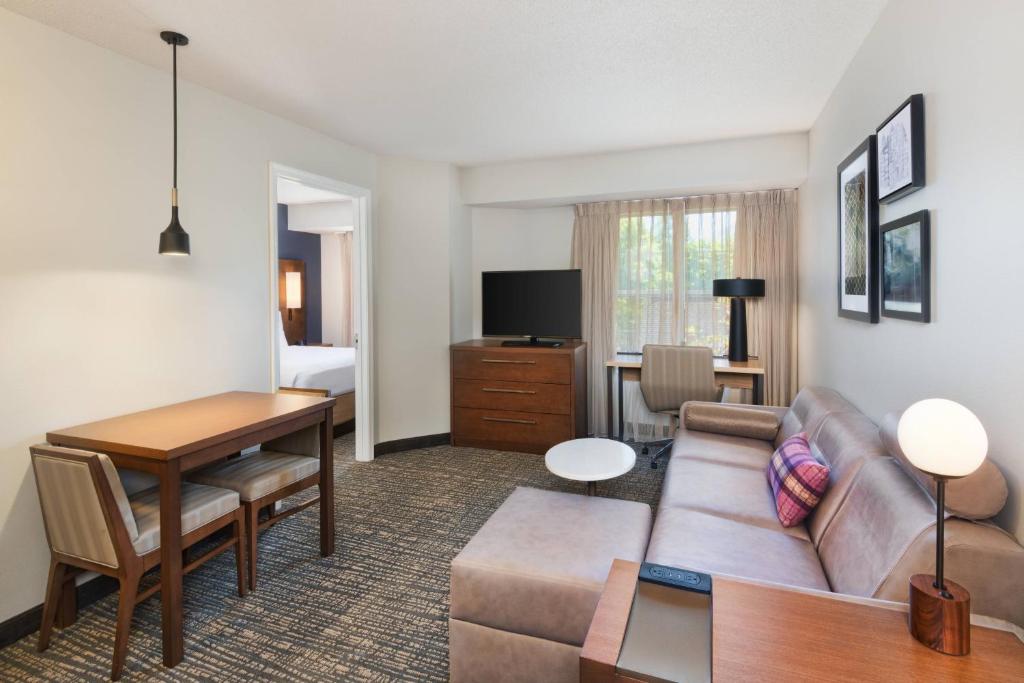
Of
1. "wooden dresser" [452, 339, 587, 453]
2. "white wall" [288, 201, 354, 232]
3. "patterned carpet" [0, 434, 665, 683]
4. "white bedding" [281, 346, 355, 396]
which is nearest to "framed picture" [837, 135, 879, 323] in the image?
"patterned carpet" [0, 434, 665, 683]

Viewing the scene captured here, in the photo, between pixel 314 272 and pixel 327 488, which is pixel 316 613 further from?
pixel 314 272

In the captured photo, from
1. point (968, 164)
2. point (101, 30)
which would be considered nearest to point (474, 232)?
point (101, 30)

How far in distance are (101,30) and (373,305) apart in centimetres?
234

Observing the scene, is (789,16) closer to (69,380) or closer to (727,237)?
(727,237)

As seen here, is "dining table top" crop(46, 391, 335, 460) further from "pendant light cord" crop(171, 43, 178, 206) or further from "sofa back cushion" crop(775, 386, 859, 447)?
"sofa back cushion" crop(775, 386, 859, 447)

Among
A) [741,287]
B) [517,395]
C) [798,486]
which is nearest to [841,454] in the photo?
[798,486]

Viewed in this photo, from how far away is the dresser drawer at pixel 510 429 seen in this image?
13.7 feet

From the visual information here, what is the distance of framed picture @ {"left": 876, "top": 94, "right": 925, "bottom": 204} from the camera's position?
171cm

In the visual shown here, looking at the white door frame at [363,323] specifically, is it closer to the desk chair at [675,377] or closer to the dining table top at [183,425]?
the dining table top at [183,425]

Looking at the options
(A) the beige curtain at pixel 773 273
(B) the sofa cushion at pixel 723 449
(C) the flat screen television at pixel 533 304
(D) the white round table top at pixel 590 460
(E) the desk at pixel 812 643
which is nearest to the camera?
(E) the desk at pixel 812 643

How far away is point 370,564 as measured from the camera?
2.51 metres

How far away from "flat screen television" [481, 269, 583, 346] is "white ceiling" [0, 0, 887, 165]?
127 centimetres

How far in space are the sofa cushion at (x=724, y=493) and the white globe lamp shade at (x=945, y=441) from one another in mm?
1068

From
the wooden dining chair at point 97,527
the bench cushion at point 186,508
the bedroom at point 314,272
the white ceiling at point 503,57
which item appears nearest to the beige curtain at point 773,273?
the white ceiling at point 503,57
